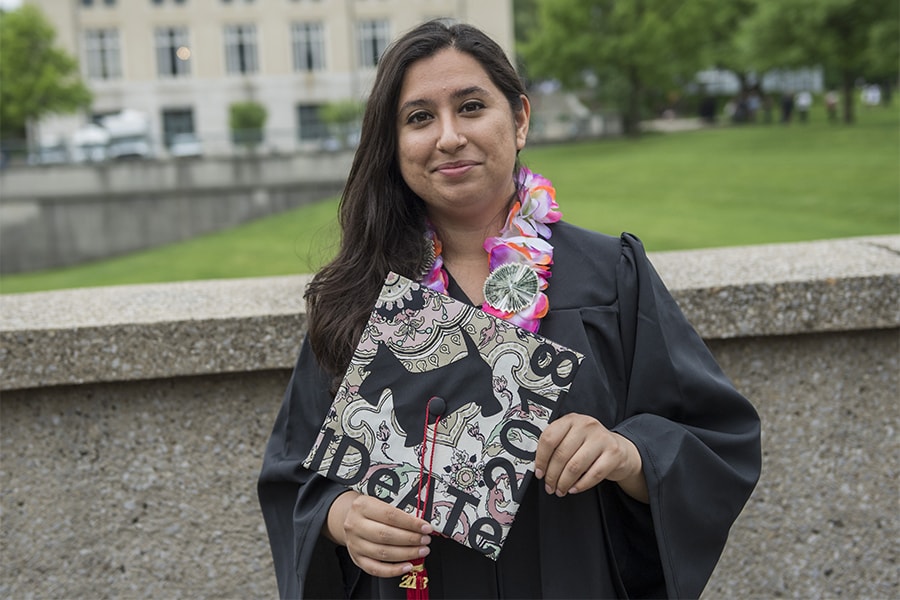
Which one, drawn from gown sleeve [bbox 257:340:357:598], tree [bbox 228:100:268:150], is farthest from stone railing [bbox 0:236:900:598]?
tree [bbox 228:100:268:150]

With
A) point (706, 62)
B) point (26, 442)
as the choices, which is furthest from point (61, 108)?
point (26, 442)

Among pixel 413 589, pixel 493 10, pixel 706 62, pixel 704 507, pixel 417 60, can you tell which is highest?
pixel 493 10

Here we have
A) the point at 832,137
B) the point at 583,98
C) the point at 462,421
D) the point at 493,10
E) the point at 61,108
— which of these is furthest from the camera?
the point at 493,10

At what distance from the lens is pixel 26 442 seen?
3021 millimetres

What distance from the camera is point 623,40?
3766cm

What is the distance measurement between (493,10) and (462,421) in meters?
55.1

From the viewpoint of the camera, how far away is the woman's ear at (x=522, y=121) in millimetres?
2344

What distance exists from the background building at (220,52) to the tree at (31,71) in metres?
8.46

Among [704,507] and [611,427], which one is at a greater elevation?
[611,427]

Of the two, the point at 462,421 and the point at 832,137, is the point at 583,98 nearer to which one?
the point at 832,137

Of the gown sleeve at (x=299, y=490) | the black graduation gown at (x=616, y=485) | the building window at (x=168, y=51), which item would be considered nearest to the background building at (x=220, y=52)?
the building window at (x=168, y=51)

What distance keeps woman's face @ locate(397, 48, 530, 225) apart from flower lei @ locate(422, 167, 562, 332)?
13 centimetres

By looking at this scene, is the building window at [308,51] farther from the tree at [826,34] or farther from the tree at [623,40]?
the tree at [826,34]

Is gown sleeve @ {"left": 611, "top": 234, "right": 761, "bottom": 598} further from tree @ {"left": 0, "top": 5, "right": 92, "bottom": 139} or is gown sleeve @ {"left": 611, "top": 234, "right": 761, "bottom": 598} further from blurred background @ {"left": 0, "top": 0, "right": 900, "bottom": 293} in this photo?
tree @ {"left": 0, "top": 5, "right": 92, "bottom": 139}
